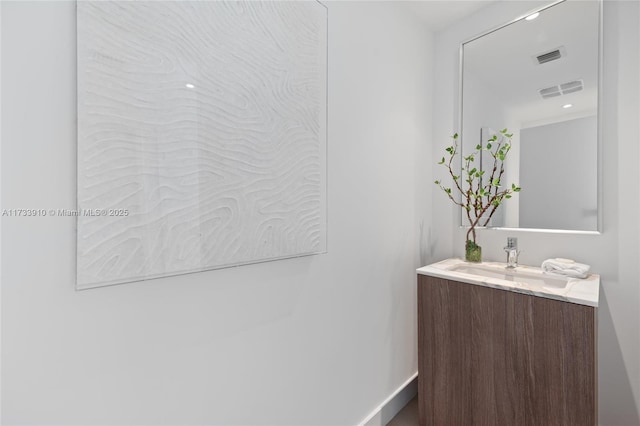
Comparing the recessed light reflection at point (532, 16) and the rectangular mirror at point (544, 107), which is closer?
the rectangular mirror at point (544, 107)

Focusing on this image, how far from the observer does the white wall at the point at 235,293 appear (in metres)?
0.62

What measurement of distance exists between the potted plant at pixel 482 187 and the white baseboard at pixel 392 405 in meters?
0.89

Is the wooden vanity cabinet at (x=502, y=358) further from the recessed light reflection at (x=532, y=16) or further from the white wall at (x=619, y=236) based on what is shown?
the recessed light reflection at (x=532, y=16)

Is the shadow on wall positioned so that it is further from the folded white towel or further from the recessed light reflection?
the recessed light reflection

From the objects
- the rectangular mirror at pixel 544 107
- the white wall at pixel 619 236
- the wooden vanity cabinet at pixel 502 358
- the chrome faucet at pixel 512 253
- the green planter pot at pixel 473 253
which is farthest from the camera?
the green planter pot at pixel 473 253

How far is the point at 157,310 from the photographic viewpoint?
2.63 feet

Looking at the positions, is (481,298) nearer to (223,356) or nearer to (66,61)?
(223,356)

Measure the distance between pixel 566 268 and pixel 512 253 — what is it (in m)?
0.26

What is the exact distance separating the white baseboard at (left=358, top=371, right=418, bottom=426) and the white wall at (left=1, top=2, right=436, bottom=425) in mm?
55

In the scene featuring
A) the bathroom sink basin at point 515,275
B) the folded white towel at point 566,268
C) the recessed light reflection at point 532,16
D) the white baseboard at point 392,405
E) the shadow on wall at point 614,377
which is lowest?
the white baseboard at point 392,405

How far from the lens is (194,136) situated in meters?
0.83

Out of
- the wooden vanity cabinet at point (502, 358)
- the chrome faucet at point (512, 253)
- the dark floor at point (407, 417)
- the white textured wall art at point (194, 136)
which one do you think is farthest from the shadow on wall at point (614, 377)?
the white textured wall art at point (194, 136)

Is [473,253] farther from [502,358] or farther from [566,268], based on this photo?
[502,358]

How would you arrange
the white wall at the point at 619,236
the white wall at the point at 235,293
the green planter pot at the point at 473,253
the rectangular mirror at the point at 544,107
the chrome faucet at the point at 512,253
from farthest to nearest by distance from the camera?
the green planter pot at the point at 473,253 → the chrome faucet at the point at 512,253 → the rectangular mirror at the point at 544,107 → the white wall at the point at 619,236 → the white wall at the point at 235,293
